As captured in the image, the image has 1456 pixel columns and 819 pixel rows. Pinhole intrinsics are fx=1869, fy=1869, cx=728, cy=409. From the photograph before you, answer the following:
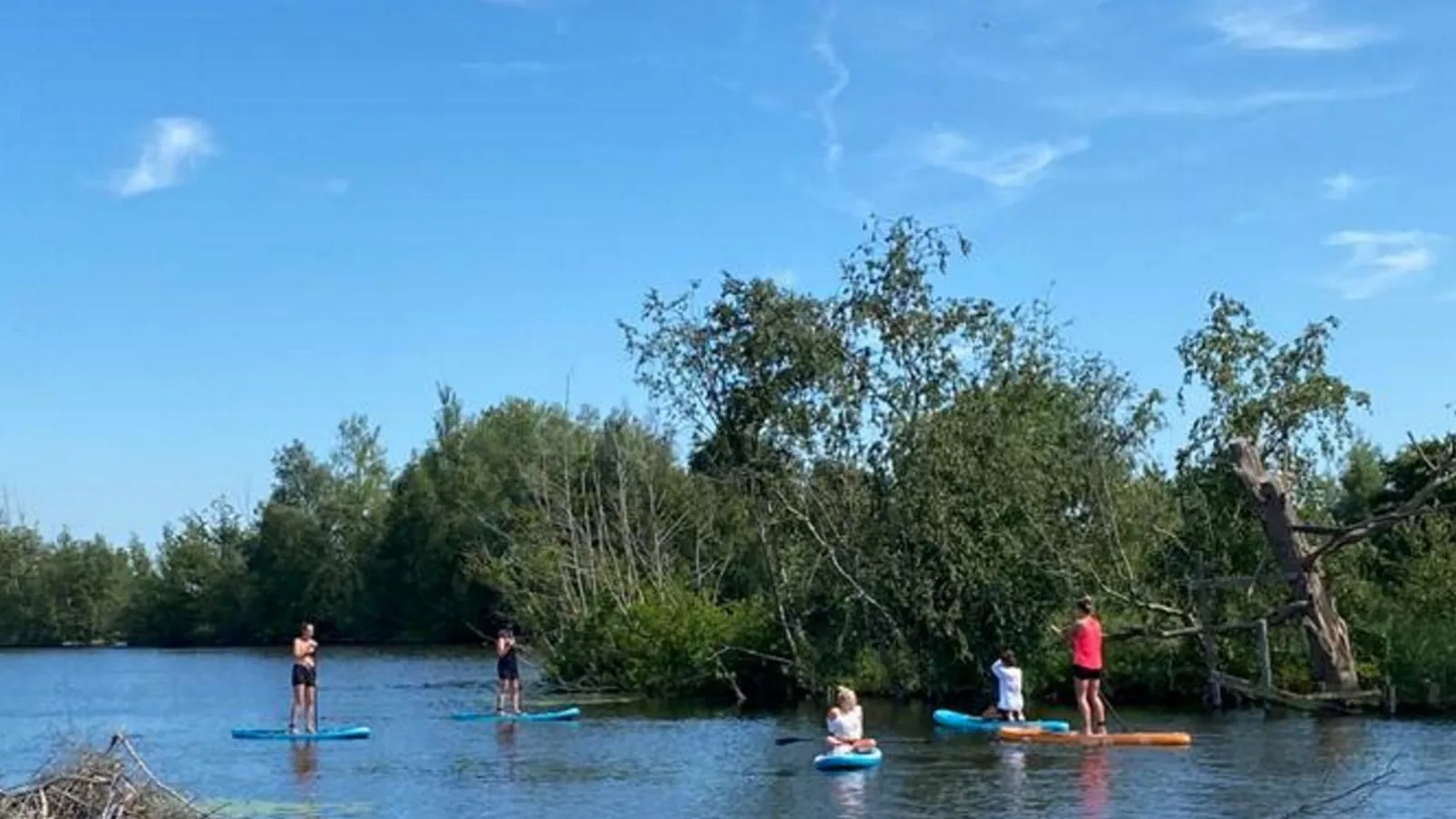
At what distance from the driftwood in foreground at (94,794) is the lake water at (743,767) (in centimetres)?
390

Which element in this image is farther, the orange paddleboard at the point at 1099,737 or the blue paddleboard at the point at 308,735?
the blue paddleboard at the point at 308,735

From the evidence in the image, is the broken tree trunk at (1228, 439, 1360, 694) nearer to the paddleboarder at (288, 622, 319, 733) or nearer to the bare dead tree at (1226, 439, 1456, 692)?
the bare dead tree at (1226, 439, 1456, 692)

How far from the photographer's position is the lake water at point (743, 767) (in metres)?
23.1

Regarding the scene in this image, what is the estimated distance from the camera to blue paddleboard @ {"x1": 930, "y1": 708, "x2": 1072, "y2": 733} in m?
31.0

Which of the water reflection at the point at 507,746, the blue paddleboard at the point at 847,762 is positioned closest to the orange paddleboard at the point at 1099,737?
the blue paddleboard at the point at 847,762

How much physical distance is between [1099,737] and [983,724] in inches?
145

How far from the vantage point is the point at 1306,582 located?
115 feet

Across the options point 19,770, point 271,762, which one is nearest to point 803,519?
point 271,762

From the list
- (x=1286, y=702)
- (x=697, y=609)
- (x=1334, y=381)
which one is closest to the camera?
(x=1286, y=702)

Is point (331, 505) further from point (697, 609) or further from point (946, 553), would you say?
point (946, 553)

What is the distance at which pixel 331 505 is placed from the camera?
387 ft

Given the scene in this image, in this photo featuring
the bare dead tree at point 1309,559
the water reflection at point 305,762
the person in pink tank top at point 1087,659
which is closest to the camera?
the water reflection at point 305,762

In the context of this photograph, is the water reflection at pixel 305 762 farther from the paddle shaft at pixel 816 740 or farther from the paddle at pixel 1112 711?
the paddle at pixel 1112 711

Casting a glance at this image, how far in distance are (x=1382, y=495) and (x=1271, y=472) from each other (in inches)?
916
